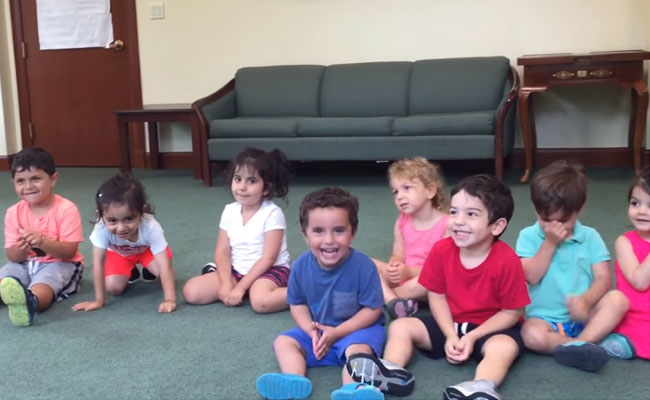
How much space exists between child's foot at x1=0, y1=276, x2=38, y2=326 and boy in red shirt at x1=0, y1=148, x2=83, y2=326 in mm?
143

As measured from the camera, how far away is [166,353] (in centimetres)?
198

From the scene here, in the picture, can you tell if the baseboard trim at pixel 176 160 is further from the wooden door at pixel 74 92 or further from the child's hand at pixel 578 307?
the child's hand at pixel 578 307

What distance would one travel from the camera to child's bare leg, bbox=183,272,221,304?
2.42 meters

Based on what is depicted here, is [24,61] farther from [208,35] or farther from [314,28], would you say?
[314,28]

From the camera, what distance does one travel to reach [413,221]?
2410 millimetres

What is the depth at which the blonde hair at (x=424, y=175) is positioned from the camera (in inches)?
93.2

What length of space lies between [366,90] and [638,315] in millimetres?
3626

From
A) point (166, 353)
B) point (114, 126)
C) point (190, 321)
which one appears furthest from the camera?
point (114, 126)

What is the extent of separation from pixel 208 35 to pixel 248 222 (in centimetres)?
369

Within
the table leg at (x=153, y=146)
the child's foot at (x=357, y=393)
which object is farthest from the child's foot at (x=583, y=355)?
the table leg at (x=153, y=146)

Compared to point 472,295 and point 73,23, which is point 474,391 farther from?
point 73,23

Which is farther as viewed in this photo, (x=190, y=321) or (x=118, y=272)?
(x=118, y=272)

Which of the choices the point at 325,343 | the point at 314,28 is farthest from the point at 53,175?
the point at 314,28

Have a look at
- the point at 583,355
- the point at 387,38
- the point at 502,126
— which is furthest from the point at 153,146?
the point at 583,355
